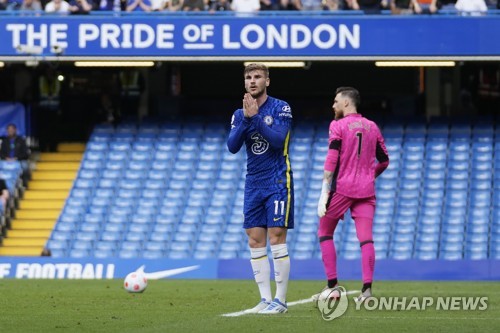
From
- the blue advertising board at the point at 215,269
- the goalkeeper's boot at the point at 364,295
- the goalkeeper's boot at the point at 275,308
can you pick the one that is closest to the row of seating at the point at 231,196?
the blue advertising board at the point at 215,269

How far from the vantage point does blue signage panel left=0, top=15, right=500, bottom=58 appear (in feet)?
77.4

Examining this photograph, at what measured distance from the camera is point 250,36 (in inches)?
939

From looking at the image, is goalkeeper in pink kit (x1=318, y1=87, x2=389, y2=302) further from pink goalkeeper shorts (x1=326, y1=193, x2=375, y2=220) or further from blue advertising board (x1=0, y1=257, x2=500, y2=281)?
blue advertising board (x1=0, y1=257, x2=500, y2=281)

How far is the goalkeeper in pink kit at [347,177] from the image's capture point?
478 inches

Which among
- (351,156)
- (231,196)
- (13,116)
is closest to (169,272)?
(231,196)

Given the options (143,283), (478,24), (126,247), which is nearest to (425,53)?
(478,24)

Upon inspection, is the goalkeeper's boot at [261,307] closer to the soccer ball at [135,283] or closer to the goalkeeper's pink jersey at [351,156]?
the goalkeeper's pink jersey at [351,156]

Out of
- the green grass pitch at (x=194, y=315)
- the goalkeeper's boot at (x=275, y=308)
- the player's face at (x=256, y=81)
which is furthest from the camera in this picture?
the player's face at (x=256, y=81)

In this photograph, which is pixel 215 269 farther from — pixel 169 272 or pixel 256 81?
pixel 256 81

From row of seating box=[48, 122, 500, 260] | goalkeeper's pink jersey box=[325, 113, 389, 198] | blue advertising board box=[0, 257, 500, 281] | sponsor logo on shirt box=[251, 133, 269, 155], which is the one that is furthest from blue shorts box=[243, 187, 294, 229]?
row of seating box=[48, 122, 500, 260]

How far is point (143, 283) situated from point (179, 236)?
956 centimetres

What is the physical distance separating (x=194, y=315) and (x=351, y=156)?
2.39 meters

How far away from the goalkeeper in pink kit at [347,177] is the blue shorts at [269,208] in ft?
3.77

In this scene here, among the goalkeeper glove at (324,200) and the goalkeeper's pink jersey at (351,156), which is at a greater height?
the goalkeeper's pink jersey at (351,156)
